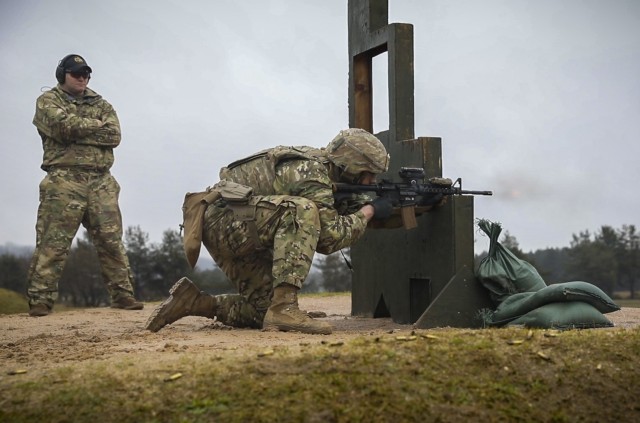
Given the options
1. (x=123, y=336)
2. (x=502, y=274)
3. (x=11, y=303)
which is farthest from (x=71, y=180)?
(x=502, y=274)

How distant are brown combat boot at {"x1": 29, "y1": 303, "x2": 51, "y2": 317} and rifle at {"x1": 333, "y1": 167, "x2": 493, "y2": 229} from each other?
13.6 feet

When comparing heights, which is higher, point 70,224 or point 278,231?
point 70,224

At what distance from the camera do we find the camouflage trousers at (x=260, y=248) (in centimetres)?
688

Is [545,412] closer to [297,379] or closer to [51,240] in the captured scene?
[297,379]

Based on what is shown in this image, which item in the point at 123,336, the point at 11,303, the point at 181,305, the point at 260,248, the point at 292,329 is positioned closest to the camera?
the point at 292,329

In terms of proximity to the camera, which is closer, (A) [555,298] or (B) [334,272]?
(A) [555,298]

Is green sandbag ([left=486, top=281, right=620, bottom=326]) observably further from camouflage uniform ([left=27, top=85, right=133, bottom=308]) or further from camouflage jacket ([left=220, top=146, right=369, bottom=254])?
camouflage uniform ([left=27, top=85, right=133, bottom=308])

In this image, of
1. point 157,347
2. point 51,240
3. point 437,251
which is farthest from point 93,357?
point 51,240

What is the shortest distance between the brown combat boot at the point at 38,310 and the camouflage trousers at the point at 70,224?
4 centimetres

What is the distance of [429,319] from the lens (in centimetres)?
753

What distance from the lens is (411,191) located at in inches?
302

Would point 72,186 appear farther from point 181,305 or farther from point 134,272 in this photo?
point 134,272

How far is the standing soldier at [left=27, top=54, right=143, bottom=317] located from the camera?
10.0m

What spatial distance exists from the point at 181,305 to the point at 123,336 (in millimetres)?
635
